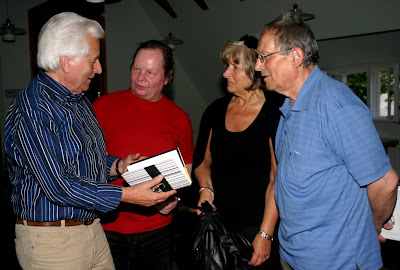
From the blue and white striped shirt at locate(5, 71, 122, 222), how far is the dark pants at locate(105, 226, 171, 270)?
544 millimetres

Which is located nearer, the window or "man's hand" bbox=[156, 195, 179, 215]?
"man's hand" bbox=[156, 195, 179, 215]

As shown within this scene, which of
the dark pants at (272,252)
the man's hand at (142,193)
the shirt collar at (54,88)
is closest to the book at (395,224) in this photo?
the dark pants at (272,252)

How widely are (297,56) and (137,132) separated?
108 centimetres

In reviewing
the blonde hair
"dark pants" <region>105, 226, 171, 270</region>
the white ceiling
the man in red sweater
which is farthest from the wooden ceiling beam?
"dark pants" <region>105, 226, 171, 270</region>

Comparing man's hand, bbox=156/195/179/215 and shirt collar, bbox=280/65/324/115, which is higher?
shirt collar, bbox=280/65/324/115

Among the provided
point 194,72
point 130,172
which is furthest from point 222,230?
point 194,72

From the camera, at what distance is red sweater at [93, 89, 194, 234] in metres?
2.08

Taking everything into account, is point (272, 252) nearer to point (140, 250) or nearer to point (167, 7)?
point (140, 250)

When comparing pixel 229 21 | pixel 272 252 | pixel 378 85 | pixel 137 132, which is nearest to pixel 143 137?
pixel 137 132

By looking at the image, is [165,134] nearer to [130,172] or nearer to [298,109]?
[130,172]

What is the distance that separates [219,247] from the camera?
1.77 metres

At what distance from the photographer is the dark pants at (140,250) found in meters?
2.05

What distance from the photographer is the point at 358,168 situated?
1282mm

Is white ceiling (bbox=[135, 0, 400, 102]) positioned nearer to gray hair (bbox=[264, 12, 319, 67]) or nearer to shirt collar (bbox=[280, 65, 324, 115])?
gray hair (bbox=[264, 12, 319, 67])
